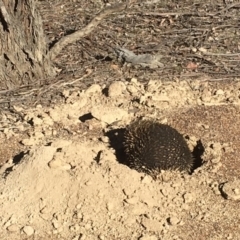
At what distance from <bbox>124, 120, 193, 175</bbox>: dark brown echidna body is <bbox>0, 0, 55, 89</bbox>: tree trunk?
1642 millimetres

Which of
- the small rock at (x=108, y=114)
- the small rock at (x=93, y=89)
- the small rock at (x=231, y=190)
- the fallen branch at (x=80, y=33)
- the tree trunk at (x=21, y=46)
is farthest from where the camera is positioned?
the fallen branch at (x=80, y=33)

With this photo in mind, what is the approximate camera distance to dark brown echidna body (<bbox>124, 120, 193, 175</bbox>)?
4.57 metres

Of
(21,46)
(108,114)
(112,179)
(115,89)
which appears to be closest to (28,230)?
(112,179)

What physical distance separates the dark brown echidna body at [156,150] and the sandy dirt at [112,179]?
9 cm

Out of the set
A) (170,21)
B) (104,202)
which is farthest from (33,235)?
(170,21)

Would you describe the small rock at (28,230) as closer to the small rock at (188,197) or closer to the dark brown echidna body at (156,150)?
the dark brown echidna body at (156,150)

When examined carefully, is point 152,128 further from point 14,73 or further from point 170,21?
point 170,21

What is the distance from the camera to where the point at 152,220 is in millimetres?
4297

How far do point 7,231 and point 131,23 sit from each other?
327 centimetres

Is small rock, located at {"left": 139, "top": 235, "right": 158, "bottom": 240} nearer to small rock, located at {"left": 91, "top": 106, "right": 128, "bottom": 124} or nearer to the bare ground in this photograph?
the bare ground

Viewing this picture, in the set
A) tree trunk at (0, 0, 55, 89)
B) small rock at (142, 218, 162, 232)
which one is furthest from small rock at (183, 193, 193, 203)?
tree trunk at (0, 0, 55, 89)

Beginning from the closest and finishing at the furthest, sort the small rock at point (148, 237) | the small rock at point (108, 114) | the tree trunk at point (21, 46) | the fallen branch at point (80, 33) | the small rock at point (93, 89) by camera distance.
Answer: the small rock at point (148, 237) < the small rock at point (108, 114) < the tree trunk at point (21, 46) < the small rock at point (93, 89) < the fallen branch at point (80, 33)

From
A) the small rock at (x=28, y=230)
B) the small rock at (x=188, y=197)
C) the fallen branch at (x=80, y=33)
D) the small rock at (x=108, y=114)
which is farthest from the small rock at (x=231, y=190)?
the fallen branch at (x=80, y=33)

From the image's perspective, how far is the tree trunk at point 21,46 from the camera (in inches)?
220
